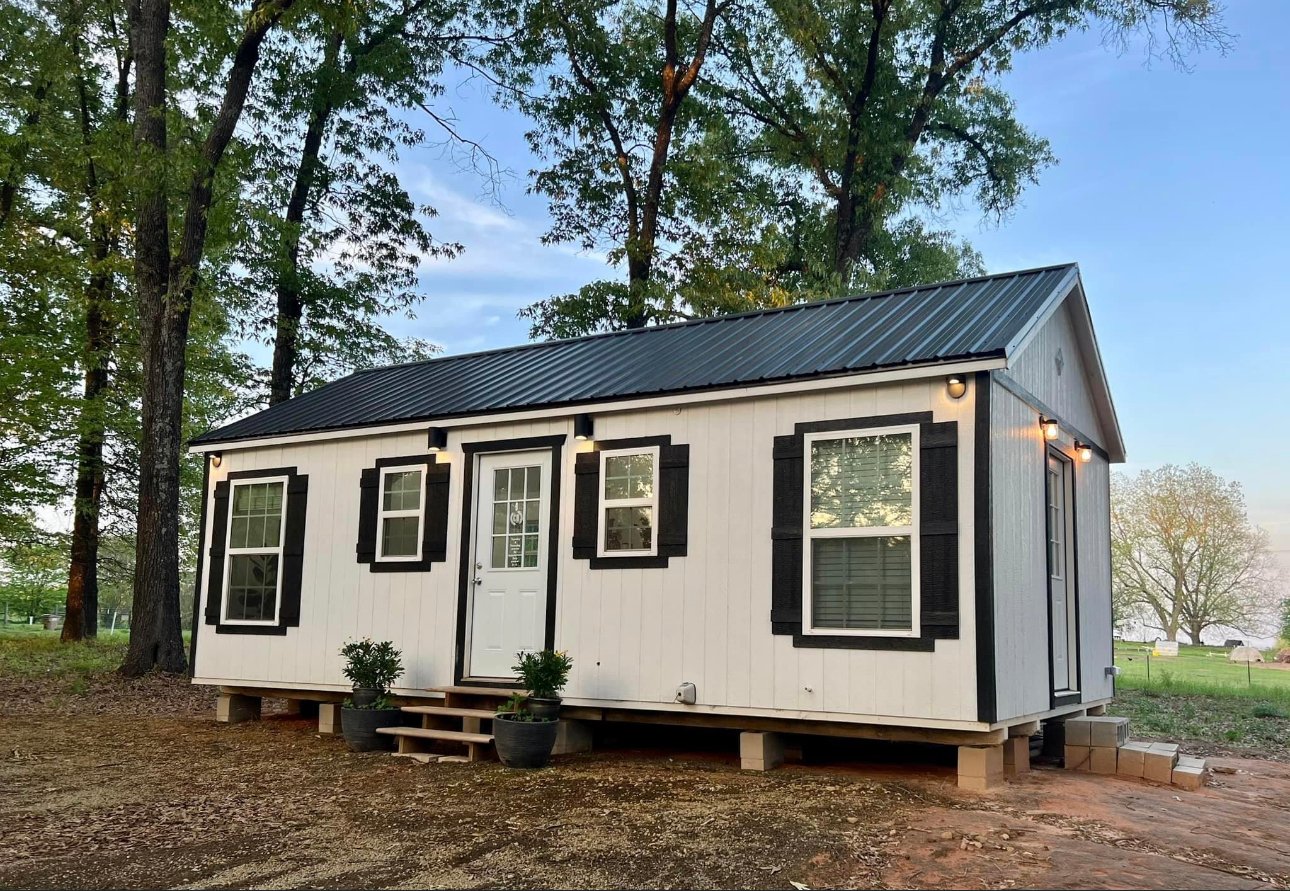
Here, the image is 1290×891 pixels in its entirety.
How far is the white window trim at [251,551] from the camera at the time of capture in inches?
421

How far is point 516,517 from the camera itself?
9.38 metres

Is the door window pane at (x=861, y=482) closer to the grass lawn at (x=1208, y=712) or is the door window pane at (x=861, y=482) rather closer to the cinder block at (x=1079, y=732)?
the cinder block at (x=1079, y=732)

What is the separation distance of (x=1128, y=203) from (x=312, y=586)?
13577 millimetres

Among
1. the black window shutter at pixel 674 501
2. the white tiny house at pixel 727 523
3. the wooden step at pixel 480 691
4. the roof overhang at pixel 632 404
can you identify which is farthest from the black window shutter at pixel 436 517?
the black window shutter at pixel 674 501

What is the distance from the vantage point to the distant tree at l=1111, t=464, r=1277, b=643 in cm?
3559

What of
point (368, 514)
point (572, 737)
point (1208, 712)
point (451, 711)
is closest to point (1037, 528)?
point (572, 737)

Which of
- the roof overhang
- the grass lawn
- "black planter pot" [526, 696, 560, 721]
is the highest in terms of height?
the roof overhang

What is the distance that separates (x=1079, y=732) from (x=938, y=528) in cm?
245

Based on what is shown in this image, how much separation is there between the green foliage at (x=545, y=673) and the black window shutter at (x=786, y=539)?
68.4 inches

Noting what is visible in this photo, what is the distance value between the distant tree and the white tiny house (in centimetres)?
2826

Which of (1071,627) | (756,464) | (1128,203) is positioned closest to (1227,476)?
(1128,203)

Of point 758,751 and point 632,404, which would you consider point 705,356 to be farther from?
point 758,751

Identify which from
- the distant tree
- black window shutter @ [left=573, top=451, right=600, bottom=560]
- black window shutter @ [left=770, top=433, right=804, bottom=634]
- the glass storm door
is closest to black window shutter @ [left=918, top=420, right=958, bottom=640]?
black window shutter @ [left=770, top=433, right=804, bottom=634]

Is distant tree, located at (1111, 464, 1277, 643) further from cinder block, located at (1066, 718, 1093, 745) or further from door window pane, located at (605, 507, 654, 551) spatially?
door window pane, located at (605, 507, 654, 551)
